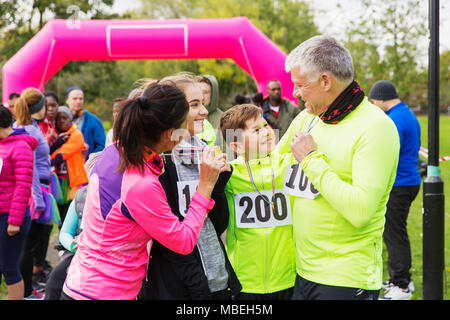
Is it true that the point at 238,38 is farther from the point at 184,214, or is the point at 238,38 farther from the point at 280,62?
the point at 184,214

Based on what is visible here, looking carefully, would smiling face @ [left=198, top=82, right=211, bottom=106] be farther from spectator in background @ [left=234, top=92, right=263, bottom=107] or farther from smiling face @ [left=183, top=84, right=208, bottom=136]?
spectator in background @ [left=234, top=92, right=263, bottom=107]

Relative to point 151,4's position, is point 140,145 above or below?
below

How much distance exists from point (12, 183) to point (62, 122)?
2225 millimetres

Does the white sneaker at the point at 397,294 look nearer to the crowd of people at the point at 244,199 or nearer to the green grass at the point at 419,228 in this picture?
the green grass at the point at 419,228

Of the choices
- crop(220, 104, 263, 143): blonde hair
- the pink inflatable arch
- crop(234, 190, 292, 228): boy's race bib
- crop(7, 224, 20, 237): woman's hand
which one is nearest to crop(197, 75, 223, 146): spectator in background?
crop(220, 104, 263, 143): blonde hair

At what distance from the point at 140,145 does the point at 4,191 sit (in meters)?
2.31

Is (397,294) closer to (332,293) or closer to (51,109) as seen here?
(332,293)

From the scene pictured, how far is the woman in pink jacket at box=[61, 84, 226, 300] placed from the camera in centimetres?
173

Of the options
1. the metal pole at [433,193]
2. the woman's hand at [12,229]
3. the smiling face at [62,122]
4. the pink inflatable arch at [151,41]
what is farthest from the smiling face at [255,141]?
the pink inflatable arch at [151,41]

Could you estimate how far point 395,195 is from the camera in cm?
453

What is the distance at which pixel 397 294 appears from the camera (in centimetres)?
429

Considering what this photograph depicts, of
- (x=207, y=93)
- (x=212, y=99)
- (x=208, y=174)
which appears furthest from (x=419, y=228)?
(x=208, y=174)

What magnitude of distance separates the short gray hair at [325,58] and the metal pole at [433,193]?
6.83 feet
